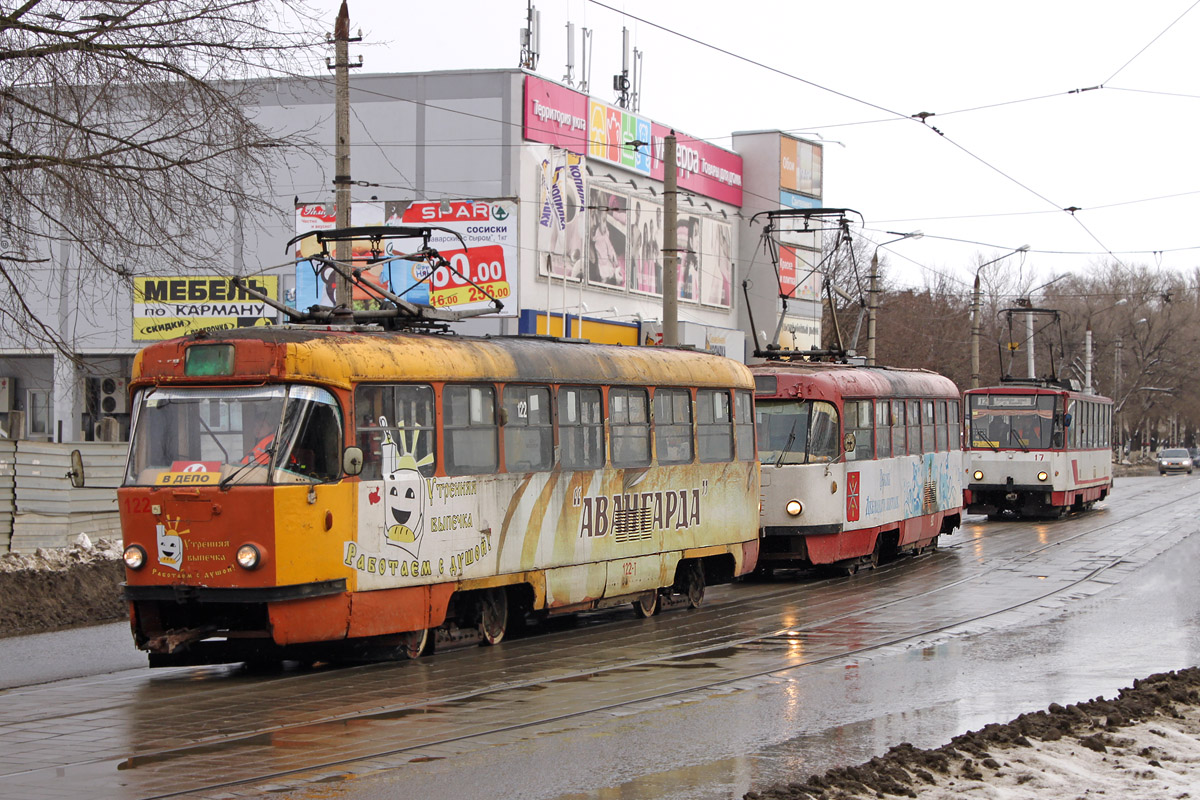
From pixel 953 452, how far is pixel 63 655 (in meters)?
17.8

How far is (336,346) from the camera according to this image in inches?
468

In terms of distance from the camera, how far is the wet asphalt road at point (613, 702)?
814cm

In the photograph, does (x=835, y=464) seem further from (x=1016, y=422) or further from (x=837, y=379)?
(x=1016, y=422)

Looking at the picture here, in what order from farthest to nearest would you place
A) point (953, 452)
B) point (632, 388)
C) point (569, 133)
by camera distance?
point (569, 133)
point (953, 452)
point (632, 388)

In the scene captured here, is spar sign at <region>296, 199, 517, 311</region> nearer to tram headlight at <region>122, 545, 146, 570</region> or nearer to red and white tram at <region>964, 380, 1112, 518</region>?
red and white tram at <region>964, 380, 1112, 518</region>

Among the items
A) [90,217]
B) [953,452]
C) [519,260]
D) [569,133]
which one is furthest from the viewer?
[569,133]

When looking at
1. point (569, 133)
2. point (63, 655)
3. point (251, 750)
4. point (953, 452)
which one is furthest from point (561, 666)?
point (569, 133)

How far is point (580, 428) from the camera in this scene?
1480 centimetres

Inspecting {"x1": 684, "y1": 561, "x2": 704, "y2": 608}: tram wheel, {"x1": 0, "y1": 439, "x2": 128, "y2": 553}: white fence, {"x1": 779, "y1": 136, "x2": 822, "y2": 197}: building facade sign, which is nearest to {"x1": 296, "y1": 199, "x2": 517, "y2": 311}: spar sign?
{"x1": 0, "y1": 439, "x2": 128, "y2": 553}: white fence

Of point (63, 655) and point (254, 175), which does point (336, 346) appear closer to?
point (254, 175)

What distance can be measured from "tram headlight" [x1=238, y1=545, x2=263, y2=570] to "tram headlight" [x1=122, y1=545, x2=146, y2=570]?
88 cm

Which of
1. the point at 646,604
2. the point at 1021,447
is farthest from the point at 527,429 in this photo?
the point at 1021,447

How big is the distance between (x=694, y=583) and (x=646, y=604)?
1086 mm

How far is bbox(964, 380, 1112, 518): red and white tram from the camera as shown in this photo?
3331cm
